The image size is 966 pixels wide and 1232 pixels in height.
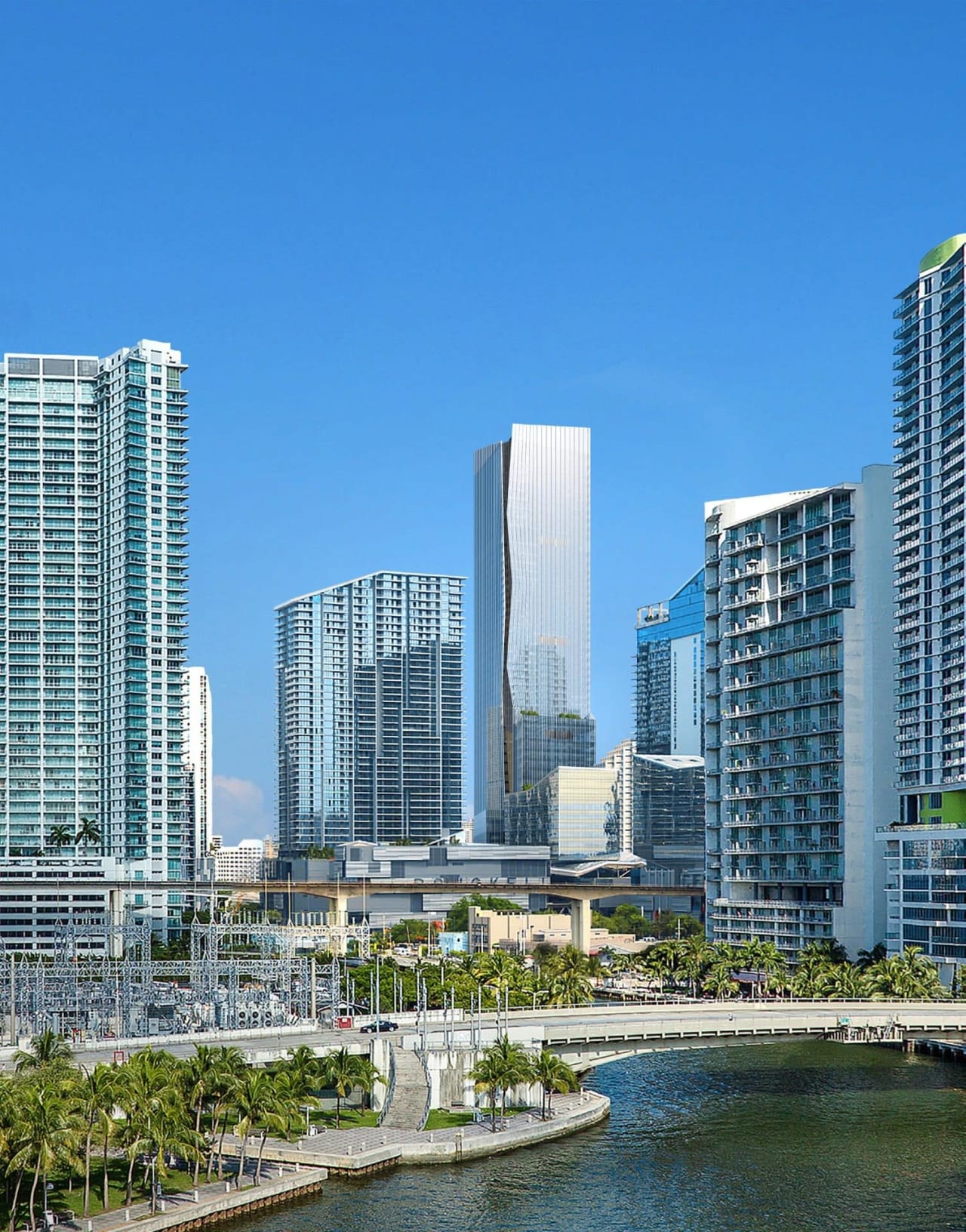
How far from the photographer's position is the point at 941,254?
574 ft

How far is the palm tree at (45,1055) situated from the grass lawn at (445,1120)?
2135 centimetres

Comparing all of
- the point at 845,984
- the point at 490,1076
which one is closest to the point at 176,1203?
the point at 490,1076

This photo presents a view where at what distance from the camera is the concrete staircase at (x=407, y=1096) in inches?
3821

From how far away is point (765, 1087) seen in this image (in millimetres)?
115875

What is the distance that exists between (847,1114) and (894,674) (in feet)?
297

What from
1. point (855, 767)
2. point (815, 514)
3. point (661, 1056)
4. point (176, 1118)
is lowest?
point (661, 1056)

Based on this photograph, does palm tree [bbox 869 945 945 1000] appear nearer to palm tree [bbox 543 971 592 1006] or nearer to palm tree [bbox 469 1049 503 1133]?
palm tree [bbox 543 971 592 1006]

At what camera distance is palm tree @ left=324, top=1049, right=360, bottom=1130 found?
324 ft

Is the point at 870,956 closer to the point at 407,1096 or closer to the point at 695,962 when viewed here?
the point at 695,962

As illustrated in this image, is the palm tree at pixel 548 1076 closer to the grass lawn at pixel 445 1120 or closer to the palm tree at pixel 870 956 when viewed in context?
the grass lawn at pixel 445 1120

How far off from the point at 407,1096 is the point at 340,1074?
169 inches

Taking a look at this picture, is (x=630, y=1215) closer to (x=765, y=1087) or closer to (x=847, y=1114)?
(x=847, y=1114)

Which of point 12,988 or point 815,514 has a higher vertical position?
point 815,514

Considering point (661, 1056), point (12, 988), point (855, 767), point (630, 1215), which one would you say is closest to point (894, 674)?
point (855, 767)
